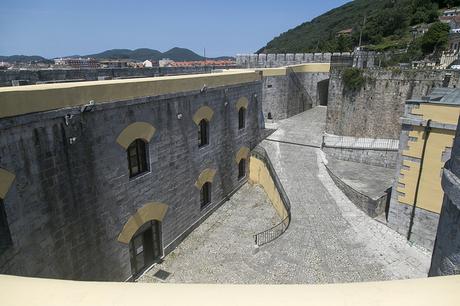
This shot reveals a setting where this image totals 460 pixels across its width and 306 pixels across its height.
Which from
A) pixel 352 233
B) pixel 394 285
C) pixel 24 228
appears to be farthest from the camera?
pixel 352 233

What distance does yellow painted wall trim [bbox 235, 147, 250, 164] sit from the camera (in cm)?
1527

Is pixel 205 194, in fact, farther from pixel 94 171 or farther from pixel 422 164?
pixel 422 164

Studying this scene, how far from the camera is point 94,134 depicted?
731cm

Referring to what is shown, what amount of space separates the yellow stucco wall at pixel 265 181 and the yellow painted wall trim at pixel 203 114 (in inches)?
176

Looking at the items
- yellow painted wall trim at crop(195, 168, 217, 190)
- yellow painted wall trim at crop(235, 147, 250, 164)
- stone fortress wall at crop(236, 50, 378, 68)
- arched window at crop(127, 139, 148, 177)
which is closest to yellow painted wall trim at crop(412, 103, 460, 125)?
yellow painted wall trim at crop(195, 168, 217, 190)


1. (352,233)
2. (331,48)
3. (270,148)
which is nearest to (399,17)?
(331,48)

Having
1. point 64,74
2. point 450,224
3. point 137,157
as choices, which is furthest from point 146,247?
point 450,224

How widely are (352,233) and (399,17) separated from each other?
58.3 metres

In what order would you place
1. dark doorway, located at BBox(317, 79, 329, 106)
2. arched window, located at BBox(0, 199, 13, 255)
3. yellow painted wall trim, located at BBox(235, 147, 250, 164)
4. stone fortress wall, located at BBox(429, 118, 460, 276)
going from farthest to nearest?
dark doorway, located at BBox(317, 79, 329, 106) → yellow painted wall trim, located at BBox(235, 147, 250, 164) → arched window, located at BBox(0, 199, 13, 255) → stone fortress wall, located at BBox(429, 118, 460, 276)

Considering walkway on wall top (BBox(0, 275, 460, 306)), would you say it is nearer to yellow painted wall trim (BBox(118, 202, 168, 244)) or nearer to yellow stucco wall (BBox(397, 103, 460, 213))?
yellow painted wall trim (BBox(118, 202, 168, 244))

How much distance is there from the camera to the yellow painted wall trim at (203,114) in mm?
11266

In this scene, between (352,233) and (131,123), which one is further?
(352,233)

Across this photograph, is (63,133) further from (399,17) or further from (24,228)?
(399,17)

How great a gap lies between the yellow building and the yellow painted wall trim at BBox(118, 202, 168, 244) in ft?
26.2
